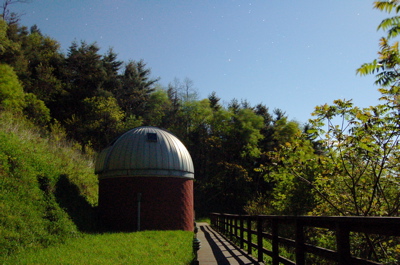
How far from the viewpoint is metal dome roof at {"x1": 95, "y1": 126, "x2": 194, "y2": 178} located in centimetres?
2014

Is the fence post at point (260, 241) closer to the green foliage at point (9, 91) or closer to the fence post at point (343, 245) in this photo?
the fence post at point (343, 245)

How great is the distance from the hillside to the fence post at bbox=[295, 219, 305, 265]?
28.4 ft

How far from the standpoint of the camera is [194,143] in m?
49.9

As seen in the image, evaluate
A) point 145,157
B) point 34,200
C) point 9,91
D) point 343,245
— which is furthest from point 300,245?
point 9,91

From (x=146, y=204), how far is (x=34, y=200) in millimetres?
6710

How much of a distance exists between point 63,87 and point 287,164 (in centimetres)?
4158

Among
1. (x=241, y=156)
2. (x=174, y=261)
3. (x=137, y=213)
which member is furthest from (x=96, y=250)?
(x=241, y=156)

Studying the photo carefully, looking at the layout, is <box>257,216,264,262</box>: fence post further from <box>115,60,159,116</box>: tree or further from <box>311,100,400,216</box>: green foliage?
<box>115,60,159,116</box>: tree

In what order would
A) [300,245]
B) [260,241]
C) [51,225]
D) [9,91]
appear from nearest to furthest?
[300,245] → [260,241] → [51,225] → [9,91]

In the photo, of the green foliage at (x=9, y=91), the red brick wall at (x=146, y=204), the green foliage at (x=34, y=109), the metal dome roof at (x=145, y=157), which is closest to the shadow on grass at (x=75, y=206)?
the red brick wall at (x=146, y=204)

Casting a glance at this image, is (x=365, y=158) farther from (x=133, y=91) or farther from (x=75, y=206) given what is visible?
(x=133, y=91)

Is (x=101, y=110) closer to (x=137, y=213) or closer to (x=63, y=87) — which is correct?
(x=63, y=87)

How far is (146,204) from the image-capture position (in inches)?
778

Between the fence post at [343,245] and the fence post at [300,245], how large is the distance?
4.40 feet
